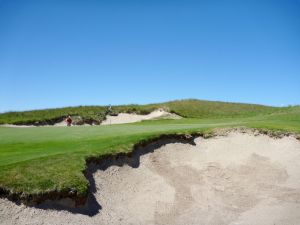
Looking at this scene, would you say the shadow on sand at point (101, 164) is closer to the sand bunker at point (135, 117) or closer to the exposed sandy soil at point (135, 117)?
the exposed sandy soil at point (135, 117)

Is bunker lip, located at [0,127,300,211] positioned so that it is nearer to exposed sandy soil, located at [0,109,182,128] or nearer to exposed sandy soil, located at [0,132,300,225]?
exposed sandy soil, located at [0,132,300,225]

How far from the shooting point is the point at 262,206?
15.7 meters

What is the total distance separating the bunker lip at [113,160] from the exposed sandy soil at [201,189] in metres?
0.22

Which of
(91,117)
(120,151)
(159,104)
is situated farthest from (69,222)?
(159,104)

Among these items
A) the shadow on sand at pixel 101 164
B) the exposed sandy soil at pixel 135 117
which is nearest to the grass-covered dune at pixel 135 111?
the exposed sandy soil at pixel 135 117

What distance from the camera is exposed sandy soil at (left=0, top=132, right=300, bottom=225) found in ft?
43.7

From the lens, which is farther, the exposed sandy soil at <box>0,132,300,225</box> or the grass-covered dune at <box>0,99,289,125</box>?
the grass-covered dune at <box>0,99,289,125</box>

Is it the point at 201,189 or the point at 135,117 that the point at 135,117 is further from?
the point at 201,189

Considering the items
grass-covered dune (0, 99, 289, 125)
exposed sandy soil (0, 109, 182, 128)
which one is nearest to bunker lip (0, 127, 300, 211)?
grass-covered dune (0, 99, 289, 125)

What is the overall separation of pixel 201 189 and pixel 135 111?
28046 millimetres

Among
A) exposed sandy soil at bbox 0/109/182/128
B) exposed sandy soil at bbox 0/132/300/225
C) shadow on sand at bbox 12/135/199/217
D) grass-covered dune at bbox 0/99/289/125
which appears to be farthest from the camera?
exposed sandy soil at bbox 0/109/182/128

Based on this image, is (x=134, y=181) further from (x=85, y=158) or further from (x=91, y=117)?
(x=91, y=117)

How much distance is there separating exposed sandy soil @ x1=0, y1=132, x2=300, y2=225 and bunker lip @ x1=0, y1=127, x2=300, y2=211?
22 centimetres

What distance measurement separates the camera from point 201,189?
16.4 m
